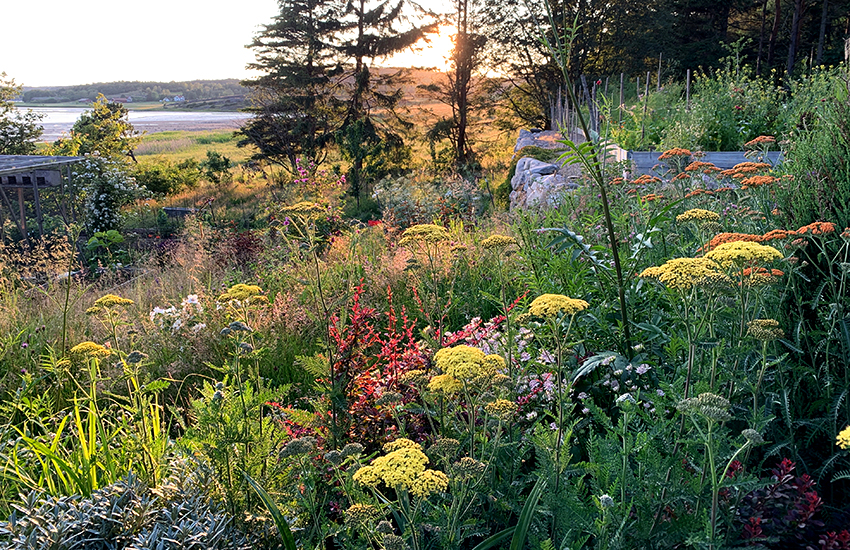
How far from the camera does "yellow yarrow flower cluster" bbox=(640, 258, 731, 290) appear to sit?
5.03ft

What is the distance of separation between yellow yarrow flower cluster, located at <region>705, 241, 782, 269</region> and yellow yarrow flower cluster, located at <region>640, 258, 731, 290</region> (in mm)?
38

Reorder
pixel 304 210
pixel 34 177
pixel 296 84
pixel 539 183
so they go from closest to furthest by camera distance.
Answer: pixel 304 210, pixel 539 183, pixel 34 177, pixel 296 84

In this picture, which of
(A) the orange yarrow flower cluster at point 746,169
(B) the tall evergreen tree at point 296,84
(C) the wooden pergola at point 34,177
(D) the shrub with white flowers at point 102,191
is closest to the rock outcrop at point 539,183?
(A) the orange yarrow flower cluster at point 746,169

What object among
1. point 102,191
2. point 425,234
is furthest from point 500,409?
point 102,191

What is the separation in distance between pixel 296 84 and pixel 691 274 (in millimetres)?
21080

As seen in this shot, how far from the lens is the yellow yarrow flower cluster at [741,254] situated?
1.55m

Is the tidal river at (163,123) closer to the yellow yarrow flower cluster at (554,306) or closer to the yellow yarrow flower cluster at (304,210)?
the yellow yarrow flower cluster at (304,210)

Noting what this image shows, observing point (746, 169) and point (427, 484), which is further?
point (746, 169)

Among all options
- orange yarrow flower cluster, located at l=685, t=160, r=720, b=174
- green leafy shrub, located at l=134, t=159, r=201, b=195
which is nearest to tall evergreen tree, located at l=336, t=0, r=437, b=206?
green leafy shrub, located at l=134, t=159, r=201, b=195

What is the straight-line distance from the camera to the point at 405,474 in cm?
128

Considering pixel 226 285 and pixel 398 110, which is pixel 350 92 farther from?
pixel 226 285

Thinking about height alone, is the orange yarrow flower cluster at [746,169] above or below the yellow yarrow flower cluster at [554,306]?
above

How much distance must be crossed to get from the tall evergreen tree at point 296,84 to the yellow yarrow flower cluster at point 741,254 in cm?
1933

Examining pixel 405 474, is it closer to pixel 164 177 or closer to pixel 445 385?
pixel 445 385
